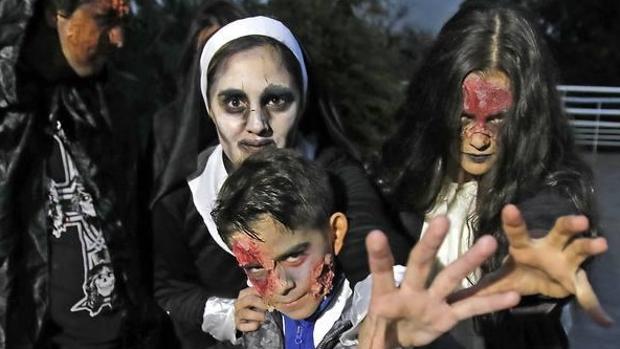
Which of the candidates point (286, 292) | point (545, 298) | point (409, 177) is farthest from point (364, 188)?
point (545, 298)

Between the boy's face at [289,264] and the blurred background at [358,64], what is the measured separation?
63cm

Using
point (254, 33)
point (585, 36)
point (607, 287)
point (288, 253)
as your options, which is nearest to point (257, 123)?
point (254, 33)

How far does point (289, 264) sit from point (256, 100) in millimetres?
400

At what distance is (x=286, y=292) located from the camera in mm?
1939

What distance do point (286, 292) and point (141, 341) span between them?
2.50 feet

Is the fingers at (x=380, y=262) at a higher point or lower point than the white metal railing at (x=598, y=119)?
lower

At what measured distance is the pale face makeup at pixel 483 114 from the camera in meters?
2.05

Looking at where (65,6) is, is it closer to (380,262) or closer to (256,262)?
(256,262)

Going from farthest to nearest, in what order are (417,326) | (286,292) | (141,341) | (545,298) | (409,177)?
(141,341)
(409,177)
(286,292)
(545,298)
(417,326)

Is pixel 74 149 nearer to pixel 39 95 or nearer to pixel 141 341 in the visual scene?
pixel 39 95

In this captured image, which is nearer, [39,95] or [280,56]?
[280,56]

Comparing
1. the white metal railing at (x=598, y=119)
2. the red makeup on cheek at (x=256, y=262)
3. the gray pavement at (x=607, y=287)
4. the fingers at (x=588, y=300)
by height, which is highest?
the white metal railing at (x=598, y=119)

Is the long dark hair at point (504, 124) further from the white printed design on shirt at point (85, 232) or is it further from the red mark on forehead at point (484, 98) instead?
the white printed design on shirt at point (85, 232)

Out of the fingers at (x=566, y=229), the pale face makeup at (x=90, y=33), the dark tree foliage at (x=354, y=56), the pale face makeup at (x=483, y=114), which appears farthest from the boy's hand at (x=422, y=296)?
the dark tree foliage at (x=354, y=56)
